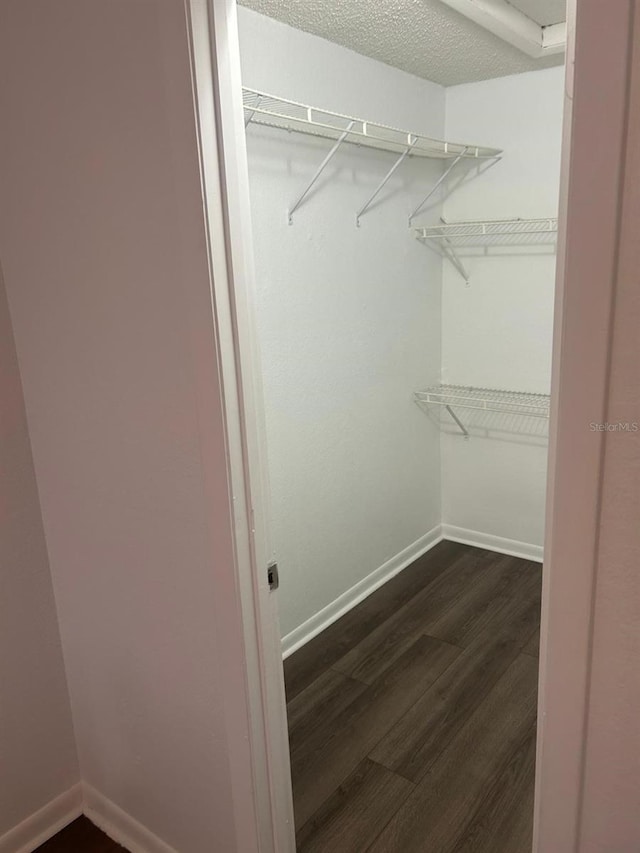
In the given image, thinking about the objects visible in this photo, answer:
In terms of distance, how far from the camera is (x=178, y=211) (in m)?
1.14

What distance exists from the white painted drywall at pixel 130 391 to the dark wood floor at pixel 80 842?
0.43 ft

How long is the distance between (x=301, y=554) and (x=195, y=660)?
47.8 inches

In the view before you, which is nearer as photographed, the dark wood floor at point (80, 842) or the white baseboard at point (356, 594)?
the dark wood floor at point (80, 842)

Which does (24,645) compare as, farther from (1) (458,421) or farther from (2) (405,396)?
(1) (458,421)

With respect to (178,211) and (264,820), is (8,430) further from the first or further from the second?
(264,820)

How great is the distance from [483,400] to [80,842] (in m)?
2.44

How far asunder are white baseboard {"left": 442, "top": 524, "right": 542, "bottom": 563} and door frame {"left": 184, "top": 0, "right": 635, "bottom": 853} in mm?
2247

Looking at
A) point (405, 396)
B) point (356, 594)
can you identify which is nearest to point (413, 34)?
point (405, 396)

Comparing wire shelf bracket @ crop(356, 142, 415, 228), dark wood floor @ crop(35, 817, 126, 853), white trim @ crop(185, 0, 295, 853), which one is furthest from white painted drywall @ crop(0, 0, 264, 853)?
wire shelf bracket @ crop(356, 142, 415, 228)

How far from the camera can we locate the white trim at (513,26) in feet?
6.63

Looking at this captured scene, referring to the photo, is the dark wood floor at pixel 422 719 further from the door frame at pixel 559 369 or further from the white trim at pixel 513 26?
the white trim at pixel 513 26

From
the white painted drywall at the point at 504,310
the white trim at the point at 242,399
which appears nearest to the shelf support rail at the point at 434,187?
the white painted drywall at the point at 504,310

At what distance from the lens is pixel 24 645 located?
5.78 feet
